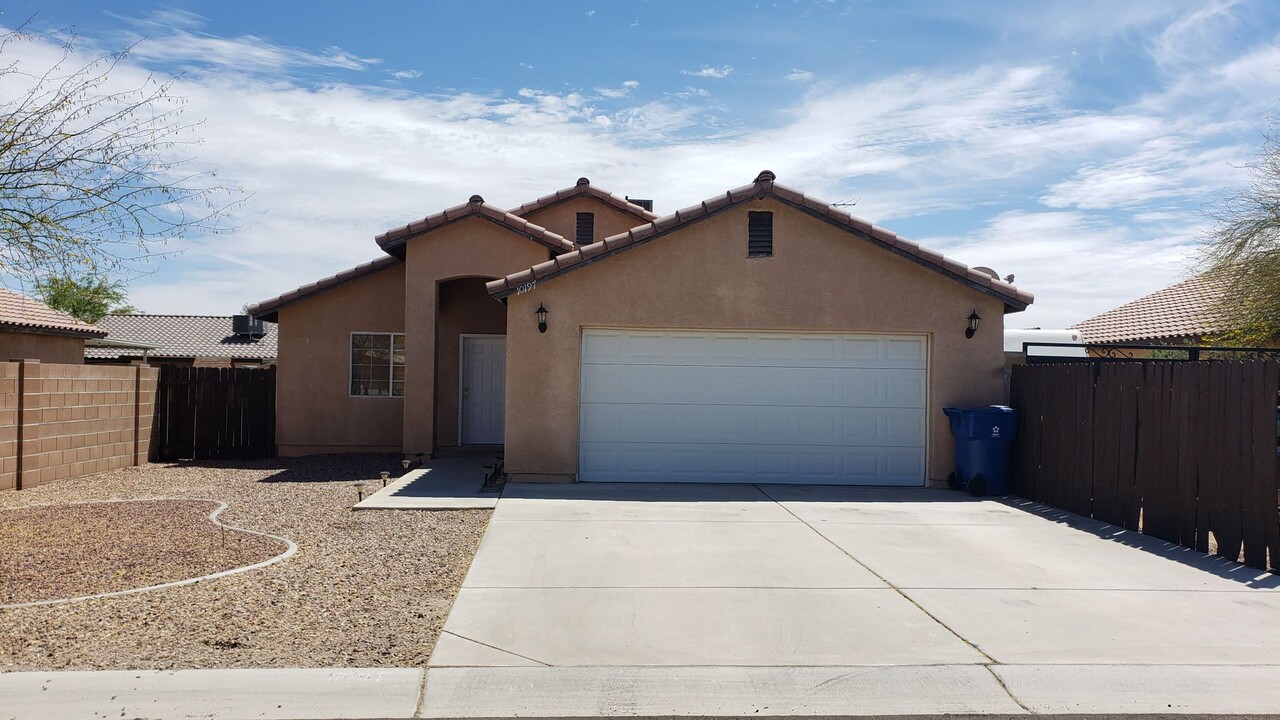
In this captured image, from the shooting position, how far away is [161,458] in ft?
58.2

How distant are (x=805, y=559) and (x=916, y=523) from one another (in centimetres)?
254

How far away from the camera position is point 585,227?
2105cm

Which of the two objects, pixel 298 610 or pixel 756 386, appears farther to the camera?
pixel 756 386

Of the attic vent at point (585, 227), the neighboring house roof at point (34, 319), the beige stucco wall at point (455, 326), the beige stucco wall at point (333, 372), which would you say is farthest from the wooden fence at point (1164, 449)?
the neighboring house roof at point (34, 319)

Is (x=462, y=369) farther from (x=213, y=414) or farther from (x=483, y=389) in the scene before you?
(x=213, y=414)

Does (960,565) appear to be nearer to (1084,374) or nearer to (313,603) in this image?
(1084,374)


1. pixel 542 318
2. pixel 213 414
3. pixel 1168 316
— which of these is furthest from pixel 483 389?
pixel 1168 316

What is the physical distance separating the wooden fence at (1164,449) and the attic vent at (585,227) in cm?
1062

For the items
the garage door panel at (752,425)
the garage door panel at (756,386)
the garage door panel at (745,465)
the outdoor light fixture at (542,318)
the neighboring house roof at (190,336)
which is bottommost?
the garage door panel at (745,465)

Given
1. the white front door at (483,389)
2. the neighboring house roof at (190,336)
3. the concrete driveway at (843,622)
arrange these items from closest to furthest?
1. the concrete driveway at (843,622)
2. the white front door at (483,389)
3. the neighboring house roof at (190,336)

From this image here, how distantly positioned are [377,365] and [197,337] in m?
31.0

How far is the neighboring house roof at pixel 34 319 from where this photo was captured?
2156 cm

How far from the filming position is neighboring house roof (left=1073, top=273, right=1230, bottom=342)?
23.5 metres

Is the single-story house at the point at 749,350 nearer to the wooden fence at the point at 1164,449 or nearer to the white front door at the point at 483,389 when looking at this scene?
the wooden fence at the point at 1164,449
